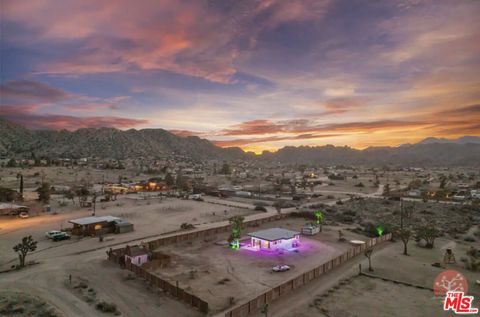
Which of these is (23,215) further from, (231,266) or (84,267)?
(231,266)

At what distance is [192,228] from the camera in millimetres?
49656

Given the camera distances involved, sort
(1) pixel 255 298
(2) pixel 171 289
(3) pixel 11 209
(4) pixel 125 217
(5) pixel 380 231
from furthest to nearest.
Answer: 1. (3) pixel 11 209
2. (4) pixel 125 217
3. (5) pixel 380 231
4. (2) pixel 171 289
5. (1) pixel 255 298

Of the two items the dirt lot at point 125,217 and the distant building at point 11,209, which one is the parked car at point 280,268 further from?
the distant building at point 11,209

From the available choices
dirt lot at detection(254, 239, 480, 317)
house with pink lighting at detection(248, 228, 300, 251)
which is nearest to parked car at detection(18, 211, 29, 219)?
house with pink lighting at detection(248, 228, 300, 251)

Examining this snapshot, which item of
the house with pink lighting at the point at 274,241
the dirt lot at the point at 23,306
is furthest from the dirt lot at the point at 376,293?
the dirt lot at the point at 23,306

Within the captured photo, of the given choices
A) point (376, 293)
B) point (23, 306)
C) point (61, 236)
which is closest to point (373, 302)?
point (376, 293)

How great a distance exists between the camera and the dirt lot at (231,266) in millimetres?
26156

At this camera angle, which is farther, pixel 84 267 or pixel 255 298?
pixel 84 267

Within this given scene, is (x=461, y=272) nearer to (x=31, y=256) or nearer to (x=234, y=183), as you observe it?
(x=31, y=256)

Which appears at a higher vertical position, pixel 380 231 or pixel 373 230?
pixel 380 231

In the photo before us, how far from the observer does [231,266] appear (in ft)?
106

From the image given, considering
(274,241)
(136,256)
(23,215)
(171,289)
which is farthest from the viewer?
(23,215)

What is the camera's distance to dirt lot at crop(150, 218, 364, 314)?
26156 mm

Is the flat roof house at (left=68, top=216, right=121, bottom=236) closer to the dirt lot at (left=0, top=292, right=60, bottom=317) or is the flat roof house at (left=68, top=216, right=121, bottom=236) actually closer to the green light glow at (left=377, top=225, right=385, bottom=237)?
the dirt lot at (left=0, top=292, right=60, bottom=317)
